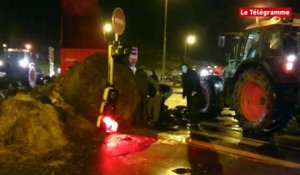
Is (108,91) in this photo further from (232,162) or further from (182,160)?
(232,162)

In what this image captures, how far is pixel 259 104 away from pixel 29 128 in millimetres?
5615

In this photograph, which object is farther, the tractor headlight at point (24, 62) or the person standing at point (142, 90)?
the tractor headlight at point (24, 62)

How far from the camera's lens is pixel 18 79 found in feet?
91.2

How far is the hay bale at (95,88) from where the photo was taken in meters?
12.0

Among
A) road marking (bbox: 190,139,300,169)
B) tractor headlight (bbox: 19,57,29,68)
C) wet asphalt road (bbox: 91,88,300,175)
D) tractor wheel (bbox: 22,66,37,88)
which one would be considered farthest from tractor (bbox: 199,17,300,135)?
tractor headlight (bbox: 19,57,29,68)

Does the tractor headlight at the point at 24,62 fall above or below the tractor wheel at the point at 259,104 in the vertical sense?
above

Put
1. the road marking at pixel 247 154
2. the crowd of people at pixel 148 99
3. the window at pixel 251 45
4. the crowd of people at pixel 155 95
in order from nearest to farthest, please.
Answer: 1. the road marking at pixel 247 154
2. the window at pixel 251 45
3. the crowd of people at pixel 155 95
4. the crowd of people at pixel 148 99

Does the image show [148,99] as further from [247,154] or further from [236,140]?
[247,154]

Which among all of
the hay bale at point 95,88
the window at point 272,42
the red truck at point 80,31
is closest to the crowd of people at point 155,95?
the hay bale at point 95,88

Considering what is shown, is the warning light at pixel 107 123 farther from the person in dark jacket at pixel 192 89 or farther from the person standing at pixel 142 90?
the person in dark jacket at pixel 192 89

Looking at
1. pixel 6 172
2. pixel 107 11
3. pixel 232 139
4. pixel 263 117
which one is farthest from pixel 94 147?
pixel 107 11

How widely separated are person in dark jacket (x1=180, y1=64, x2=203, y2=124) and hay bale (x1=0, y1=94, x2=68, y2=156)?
4.01 m

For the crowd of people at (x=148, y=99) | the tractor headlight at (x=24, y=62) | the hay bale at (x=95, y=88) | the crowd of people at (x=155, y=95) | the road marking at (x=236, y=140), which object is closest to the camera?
the road marking at (x=236, y=140)

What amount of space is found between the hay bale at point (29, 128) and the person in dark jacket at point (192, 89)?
401 cm
